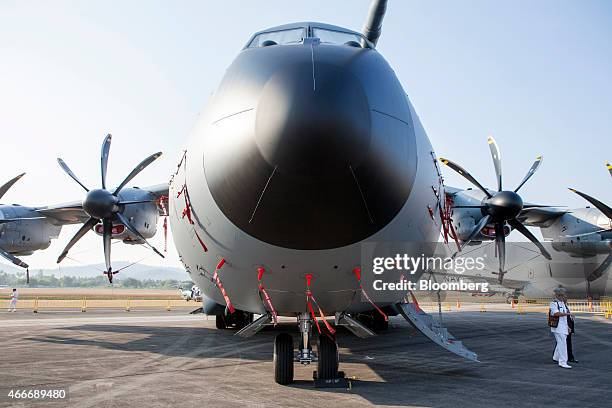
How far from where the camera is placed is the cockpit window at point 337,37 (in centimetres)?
616

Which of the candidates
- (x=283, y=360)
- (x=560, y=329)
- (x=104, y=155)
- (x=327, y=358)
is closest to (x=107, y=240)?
(x=104, y=155)

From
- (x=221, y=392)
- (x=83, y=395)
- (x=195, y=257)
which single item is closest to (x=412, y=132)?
(x=195, y=257)

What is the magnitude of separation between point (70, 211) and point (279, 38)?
534 inches

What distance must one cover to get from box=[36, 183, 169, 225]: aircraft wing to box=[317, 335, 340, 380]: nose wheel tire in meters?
9.67

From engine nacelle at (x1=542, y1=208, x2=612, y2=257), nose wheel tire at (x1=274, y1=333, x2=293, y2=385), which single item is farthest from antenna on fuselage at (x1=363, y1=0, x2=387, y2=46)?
engine nacelle at (x1=542, y1=208, x2=612, y2=257)

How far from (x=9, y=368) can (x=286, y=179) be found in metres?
7.82

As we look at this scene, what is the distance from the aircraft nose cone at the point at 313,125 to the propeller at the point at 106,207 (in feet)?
29.1

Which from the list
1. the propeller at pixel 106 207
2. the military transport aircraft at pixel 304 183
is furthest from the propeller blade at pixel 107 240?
the military transport aircraft at pixel 304 183

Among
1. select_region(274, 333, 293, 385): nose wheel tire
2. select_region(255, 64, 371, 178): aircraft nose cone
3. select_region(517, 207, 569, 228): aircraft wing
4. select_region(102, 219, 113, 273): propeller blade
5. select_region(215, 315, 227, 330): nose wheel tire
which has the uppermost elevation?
select_region(517, 207, 569, 228): aircraft wing

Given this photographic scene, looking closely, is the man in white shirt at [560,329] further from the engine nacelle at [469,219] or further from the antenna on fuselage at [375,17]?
the antenna on fuselage at [375,17]

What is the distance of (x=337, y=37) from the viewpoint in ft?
20.9

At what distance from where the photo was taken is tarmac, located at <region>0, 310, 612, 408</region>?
6.65 metres

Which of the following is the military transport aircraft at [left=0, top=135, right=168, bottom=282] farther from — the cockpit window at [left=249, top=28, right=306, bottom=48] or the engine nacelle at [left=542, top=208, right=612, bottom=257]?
the engine nacelle at [left=542, top=208, right=612, bottom=257]

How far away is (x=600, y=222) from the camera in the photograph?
18.6 m
